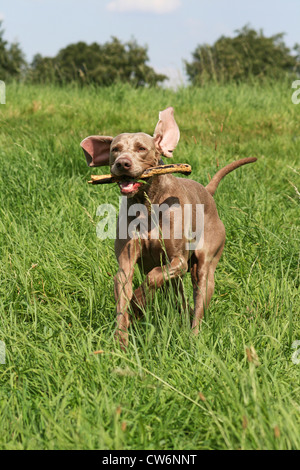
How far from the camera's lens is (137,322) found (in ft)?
9.89

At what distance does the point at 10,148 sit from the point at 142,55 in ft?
130

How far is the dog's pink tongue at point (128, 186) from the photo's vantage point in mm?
3195

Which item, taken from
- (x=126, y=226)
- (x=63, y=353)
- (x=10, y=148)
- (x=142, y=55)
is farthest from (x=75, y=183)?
(x=142, y=55)

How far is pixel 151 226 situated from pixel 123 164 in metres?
0.46

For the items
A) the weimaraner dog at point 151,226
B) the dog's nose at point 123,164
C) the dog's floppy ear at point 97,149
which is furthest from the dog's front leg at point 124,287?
the dog's floppy ear at point 97,149

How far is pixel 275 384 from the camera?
2490 millimetres

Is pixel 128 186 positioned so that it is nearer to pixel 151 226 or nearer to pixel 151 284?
pixel 151 226

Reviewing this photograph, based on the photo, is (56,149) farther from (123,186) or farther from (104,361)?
(104,361)

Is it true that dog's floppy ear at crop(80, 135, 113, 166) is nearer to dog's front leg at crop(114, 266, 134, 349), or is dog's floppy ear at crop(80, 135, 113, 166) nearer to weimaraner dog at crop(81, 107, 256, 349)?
weimaraner dog at crop(81, 107, 256, 349)

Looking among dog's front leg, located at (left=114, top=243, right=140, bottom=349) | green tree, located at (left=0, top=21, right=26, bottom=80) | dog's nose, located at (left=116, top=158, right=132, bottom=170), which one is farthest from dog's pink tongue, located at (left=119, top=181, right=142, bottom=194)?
green tree, located at (left=0, top=21, right=26, bottom=80)

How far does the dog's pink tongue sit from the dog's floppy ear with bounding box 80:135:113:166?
419 mm

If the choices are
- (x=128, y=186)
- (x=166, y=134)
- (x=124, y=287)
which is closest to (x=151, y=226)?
(x=128, y=186)

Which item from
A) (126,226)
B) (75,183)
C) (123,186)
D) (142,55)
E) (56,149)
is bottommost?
(126,226)
